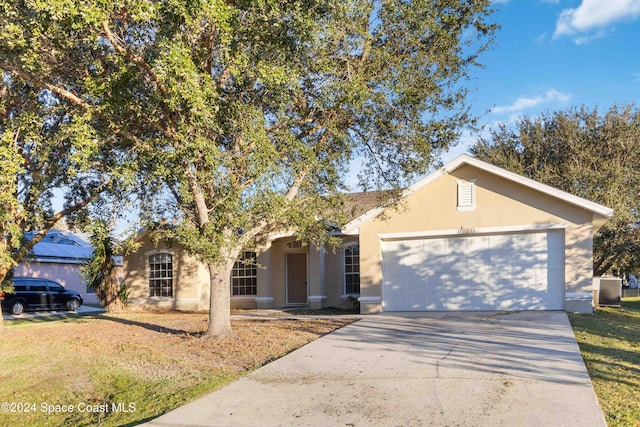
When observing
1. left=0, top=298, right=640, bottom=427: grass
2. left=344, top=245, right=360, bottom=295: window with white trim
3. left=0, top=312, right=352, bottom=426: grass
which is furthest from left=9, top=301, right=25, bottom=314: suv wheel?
left=344, top=245, right=360, bottom=295: window with white trim

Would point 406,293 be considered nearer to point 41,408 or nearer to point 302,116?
point 302,116

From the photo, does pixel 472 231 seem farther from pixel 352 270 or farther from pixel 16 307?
pixel 16 307

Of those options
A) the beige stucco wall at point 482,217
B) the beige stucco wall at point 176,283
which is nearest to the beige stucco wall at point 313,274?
the beige stucco wall at point 482,217

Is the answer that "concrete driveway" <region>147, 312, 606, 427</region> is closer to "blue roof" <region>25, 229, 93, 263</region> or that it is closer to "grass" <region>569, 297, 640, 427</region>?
"grass" <region>569, 297, 640, 427</region>

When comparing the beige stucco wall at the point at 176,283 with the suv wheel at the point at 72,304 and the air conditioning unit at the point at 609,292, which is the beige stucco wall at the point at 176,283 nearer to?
the suv wheel at the point at 72,304

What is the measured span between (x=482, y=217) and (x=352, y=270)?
5448 millimetres

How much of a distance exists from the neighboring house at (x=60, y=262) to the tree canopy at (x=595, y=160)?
23413 mm

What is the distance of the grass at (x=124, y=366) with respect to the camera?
7027mm

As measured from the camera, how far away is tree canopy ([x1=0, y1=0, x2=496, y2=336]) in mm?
8461

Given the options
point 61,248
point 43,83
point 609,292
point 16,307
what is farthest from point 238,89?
point 61,248

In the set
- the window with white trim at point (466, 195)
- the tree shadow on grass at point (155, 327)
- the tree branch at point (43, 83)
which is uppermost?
the tree branch at point (43, 83)

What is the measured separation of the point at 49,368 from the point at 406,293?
386 inches

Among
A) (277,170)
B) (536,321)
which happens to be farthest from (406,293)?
(277,170)

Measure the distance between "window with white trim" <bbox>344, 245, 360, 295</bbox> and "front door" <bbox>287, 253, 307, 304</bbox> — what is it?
2007mm
